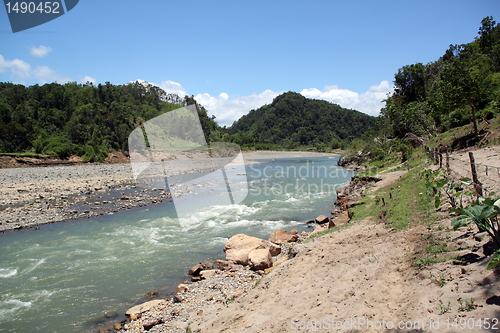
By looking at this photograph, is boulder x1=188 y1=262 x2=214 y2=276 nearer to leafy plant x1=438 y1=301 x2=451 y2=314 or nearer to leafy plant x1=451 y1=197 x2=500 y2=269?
leafy plant x1=438 y1=301 x2=451 y2=314

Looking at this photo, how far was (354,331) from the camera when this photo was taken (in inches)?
170

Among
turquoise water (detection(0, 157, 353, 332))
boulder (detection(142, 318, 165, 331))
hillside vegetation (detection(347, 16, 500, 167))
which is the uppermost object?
hillside vegetation (detection(347, 16, 500, 167))

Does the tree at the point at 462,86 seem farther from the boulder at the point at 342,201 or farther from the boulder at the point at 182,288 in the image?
the boulder at the point at 182,288

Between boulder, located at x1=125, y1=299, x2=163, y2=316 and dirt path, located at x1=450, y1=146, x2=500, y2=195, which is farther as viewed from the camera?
dirt path, located at x1=450, y1=146, x2=500, y2=195

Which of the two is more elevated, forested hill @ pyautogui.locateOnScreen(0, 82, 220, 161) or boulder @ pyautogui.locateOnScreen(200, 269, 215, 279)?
forested hill @ pyautogui.locateOnScreen(0, 82, 220, 161)

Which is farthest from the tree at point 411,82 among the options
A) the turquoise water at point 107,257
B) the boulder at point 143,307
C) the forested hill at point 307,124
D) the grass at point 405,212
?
the forested hill at point 307,124

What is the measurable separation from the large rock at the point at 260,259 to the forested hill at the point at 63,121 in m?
33.4

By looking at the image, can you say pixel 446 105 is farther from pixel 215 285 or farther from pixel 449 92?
pixel 215 285

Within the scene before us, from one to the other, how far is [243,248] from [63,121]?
7361cm

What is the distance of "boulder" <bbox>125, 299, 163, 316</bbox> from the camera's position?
7.49 meters

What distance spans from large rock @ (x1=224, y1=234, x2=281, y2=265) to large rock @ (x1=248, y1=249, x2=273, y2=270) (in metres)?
0.34

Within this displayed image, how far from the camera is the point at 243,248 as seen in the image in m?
11.1

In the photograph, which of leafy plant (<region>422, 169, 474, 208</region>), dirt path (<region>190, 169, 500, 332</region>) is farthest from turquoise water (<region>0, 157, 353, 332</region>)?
leafy plant (<region>422, 169, 474, 208</region>)

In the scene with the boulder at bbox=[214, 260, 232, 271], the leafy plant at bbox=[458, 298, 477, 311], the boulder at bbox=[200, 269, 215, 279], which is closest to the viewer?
the leafy plant at bbox=[458, 298, 477, 311]
